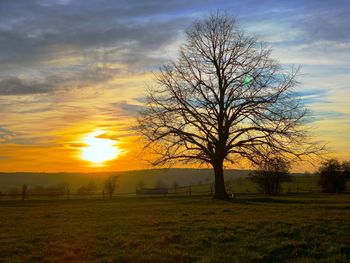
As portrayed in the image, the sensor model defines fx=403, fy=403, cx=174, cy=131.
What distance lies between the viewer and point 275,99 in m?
34.1

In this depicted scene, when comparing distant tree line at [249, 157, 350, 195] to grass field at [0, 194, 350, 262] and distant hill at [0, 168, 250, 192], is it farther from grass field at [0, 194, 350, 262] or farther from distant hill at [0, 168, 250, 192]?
distant hill at [0, 168, 250, 192]

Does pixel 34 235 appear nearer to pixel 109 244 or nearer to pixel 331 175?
pixel 109 244

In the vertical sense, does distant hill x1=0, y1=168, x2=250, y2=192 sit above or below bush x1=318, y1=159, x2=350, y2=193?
above

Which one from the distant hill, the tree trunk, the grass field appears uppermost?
the distant hill

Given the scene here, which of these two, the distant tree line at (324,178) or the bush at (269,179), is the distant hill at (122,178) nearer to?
the distant tree line at (324,178)

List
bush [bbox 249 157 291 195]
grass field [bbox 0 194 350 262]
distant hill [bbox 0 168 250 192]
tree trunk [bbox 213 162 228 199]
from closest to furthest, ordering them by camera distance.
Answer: grass field [bbox 0 194 350 262], tree trunk [bbox 213 162 228 199], bush [bbox 249 157 291 195], distant hill [bbox 0 168 250 192]

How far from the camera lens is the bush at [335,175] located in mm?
61688

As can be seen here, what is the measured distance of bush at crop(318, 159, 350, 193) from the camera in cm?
6169

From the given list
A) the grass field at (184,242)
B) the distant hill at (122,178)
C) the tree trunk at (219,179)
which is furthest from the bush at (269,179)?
the distant hill at (122,178)

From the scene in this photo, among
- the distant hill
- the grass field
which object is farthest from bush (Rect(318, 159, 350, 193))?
the distant hill

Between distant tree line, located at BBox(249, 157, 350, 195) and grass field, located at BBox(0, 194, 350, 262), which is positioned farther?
distant tree line, located at BBox(249, 157, 350, 195)

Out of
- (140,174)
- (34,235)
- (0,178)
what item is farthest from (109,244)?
(0,178)

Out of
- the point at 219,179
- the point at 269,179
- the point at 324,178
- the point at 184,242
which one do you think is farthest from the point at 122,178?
the point at 184,242

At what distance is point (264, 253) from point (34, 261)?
579 cm
